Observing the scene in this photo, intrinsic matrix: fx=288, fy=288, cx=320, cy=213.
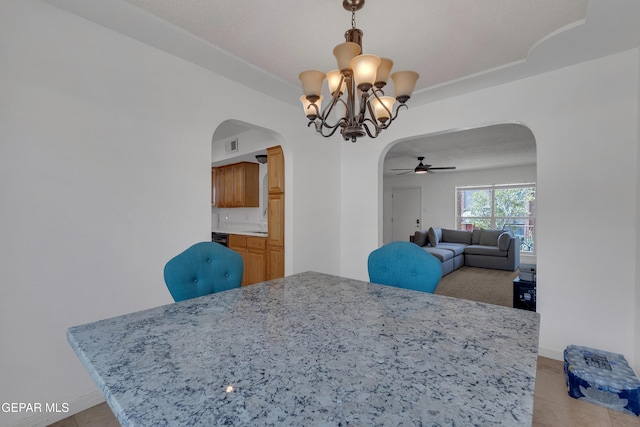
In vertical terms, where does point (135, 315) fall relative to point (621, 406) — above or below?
above

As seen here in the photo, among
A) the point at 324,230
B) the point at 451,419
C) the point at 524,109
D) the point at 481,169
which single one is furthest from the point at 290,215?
the point at 481,169

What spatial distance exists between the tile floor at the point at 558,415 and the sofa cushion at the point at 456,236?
5.52 metres

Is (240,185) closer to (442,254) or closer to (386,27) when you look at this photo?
(386,27)

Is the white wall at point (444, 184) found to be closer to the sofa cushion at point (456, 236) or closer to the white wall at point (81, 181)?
the sofa cushion at point (456, 236)

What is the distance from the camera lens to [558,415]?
177 centimetres

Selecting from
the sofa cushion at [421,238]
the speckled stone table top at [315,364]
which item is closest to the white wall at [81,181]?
the speckled stone table top at [315,364]

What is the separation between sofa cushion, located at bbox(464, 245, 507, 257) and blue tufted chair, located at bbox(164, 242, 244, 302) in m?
6.22

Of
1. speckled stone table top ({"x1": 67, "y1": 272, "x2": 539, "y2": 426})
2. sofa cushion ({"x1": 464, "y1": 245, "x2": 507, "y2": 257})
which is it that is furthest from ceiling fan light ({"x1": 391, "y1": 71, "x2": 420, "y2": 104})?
sofa cushion ({"x1": 464, "y1": 245, "x2": 507, "y2": 257})

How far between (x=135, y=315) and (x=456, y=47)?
2.59 meters

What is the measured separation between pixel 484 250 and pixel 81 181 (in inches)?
275

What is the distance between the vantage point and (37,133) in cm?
164

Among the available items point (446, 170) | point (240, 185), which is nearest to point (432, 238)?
point (446, 170)

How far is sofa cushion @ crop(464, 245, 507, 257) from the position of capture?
20.3 ft

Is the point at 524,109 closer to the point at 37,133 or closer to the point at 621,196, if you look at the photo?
the point at 621,196
